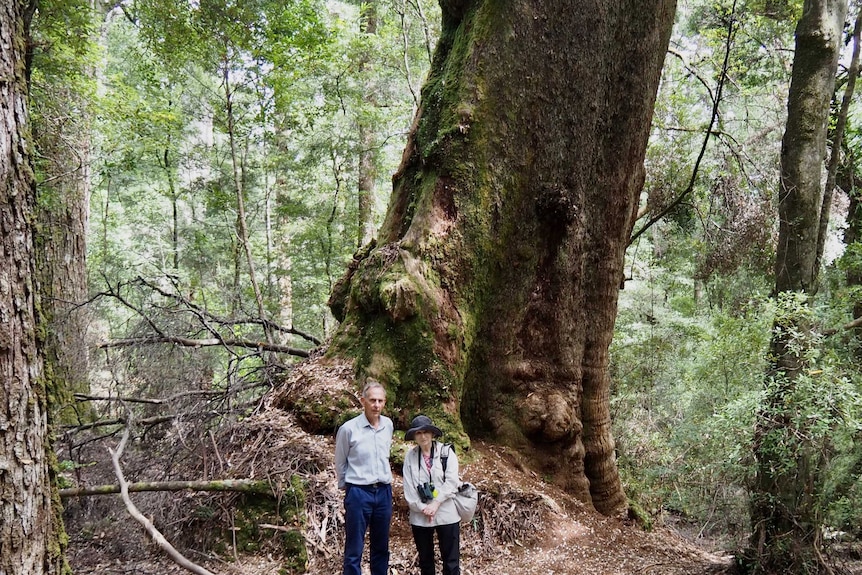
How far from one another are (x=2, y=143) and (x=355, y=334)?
11.3 ft

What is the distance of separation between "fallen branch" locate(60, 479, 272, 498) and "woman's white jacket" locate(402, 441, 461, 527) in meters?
1.29

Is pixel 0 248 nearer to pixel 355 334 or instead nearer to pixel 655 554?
pixel 355 334

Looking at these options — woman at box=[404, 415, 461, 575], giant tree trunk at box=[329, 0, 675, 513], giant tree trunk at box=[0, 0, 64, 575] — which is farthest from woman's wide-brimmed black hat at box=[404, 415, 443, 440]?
giant tree trunk at box=[0, 0, 64, 575]

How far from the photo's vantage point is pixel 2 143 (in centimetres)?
243

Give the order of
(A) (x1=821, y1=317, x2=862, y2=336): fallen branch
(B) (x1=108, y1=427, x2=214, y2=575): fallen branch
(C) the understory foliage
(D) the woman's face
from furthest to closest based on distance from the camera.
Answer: (A) (x1=821, y1=317, x2=862, y2=336): fallen branch, (C) the understory foliage, (D) the woman's face, (B) (x1=108, y1=427, x2=214, y2=575): fallen branch

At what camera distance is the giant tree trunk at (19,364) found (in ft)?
7.71

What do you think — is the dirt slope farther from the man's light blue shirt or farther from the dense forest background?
the man's light blue shirt

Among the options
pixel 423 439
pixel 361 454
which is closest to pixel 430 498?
pixel 423 439

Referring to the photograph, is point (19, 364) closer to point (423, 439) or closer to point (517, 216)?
point (423, 439)

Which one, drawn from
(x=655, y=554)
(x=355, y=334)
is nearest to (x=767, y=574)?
(x=655, y=554)

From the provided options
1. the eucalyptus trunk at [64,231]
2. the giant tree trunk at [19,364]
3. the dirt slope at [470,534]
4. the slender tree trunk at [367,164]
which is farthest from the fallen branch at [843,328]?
the slender tree trunk at [367,164]

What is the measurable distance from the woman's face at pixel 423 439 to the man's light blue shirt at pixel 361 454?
0.25 metres

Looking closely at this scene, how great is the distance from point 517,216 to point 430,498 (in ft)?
10.6

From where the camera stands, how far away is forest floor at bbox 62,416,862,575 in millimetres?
4055
